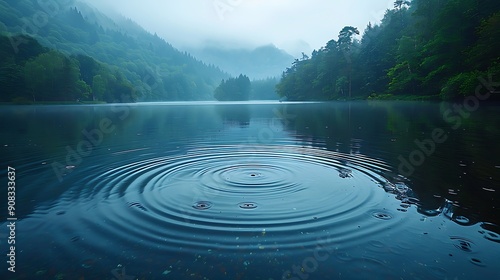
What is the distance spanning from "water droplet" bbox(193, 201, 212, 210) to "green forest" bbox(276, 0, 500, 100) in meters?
57.4

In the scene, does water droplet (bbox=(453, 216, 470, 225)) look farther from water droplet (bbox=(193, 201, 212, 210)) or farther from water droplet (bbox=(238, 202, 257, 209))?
water droplet (bbox=(193, 201, 212, 210))

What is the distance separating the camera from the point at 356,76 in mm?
114750

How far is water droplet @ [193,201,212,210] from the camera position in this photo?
8.22 metres

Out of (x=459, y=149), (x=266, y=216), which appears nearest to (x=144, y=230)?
(x=266, y=216)

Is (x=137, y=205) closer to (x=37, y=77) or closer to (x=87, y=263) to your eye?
(x=87, y=263)

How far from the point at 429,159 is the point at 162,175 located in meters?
13.8

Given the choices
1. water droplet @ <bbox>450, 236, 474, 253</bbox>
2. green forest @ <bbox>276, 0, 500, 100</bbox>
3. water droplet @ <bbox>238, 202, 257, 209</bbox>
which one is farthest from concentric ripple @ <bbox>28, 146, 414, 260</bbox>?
green forest @ <bbox>276, 0, 500, 100</bbox>

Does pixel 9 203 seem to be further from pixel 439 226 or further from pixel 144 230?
pixel 439 226

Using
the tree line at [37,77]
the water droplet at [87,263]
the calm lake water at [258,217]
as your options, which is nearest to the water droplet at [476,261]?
the calm lake water at [258,217]

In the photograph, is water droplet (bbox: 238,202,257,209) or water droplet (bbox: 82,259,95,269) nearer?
water droplet (bbox: 82,259,95,269)

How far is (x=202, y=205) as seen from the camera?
8398mm

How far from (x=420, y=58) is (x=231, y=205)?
85.7 metres

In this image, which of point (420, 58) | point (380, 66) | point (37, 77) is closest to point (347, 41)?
point (380, 66)

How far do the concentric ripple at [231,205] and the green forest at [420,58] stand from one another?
5286 cm
